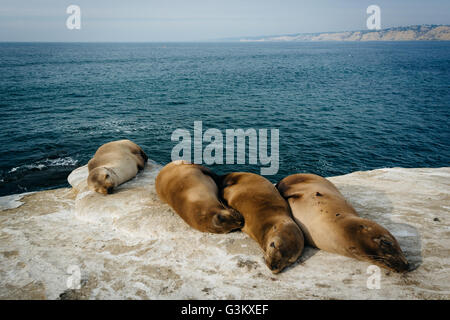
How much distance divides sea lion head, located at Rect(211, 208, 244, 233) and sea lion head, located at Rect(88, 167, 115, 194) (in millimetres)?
3969

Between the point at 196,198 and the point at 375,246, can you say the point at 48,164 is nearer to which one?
the point at 196,198

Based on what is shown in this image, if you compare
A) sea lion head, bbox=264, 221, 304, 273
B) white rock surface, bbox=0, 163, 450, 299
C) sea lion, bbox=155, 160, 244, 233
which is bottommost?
white rock surface, bbox=0, 163, 450, 299

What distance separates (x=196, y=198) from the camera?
6.63 meters

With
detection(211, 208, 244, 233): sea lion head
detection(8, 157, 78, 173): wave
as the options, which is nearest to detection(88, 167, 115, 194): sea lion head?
detection(211, 208, 244, 233): sea lion head

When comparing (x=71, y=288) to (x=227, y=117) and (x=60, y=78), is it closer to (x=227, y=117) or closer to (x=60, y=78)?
(x=227, y=117)

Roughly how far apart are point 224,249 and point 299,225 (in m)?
1.63

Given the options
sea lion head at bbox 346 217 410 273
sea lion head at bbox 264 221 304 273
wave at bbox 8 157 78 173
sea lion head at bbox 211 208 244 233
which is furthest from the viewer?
wave at bbox 8 157 78 173

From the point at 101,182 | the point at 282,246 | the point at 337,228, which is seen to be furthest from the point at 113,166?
the point at 337,228

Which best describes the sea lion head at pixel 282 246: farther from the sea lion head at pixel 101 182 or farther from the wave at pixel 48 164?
the wave at pixel 48 164

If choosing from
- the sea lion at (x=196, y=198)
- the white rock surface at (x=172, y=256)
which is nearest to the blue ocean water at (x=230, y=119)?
the white rock surface at (x=172, y=256)

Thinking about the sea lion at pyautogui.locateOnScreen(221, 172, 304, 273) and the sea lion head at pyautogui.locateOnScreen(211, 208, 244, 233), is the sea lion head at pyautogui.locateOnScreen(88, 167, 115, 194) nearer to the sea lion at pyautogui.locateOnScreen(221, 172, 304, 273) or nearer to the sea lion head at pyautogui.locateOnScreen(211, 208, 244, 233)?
the sea lion at pyautogui.locateOnScreen(221, 172, 304, 273)

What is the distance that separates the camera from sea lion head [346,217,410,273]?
4.96 metres

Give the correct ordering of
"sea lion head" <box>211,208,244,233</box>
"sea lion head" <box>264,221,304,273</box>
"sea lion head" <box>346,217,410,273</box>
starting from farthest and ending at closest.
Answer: "sea lion head" <box>211,208,244,233</box>, "sea lion head" <box>264,221,304,273</box>, "sea lion head" <box>346,217,410,273</box>
